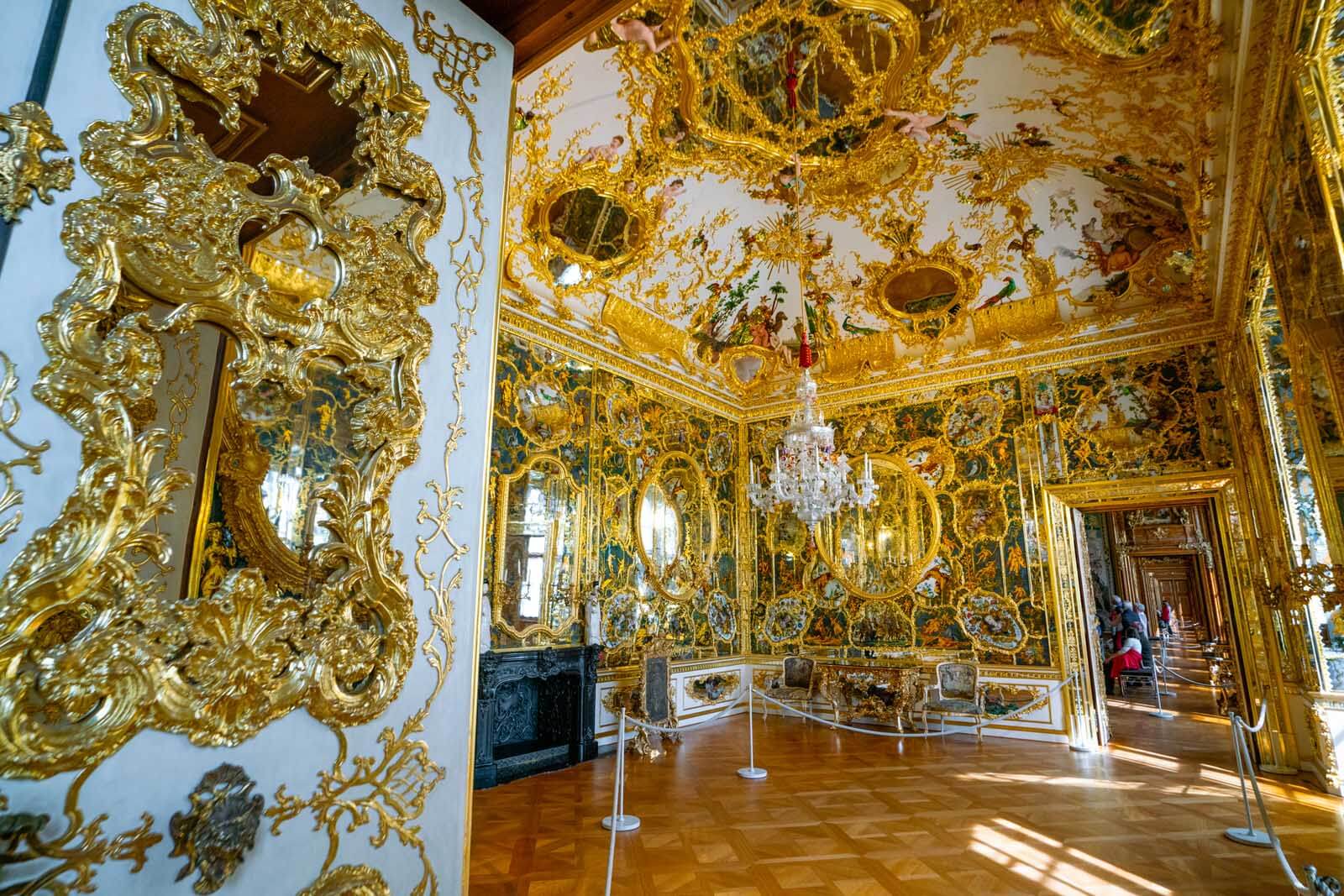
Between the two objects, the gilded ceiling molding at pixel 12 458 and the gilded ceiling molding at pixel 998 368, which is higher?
the gilded ceiling molding at pixel 998 368

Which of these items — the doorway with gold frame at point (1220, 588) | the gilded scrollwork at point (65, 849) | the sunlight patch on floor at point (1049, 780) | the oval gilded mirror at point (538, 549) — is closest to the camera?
the gilded scrollwork at point (65, 849)

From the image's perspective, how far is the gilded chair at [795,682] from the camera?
10.3 metres

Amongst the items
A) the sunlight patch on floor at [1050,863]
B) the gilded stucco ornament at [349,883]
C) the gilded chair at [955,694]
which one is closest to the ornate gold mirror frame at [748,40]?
the gilded stucco ornament at [349,883]

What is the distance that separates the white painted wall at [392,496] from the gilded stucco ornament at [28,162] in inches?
1.3

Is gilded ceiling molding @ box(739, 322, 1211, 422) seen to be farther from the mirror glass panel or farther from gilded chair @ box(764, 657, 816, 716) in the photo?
the mirror glass panel

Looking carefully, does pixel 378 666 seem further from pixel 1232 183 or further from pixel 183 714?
pixel 1232 183

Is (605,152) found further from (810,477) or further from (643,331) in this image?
(810,477)

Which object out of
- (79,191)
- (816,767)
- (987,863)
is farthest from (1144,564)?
(79,191)

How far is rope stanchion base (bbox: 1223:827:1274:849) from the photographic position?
4.97 metres

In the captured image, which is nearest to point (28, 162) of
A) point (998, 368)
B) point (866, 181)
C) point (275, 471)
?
point (275, 471)

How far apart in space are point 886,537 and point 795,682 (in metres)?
2.78

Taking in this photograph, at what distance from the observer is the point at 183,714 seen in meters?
1.79

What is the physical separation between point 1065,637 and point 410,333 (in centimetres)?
966

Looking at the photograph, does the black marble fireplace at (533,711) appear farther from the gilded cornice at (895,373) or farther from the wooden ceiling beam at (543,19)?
the wooden ceiling beam at (543,19)
